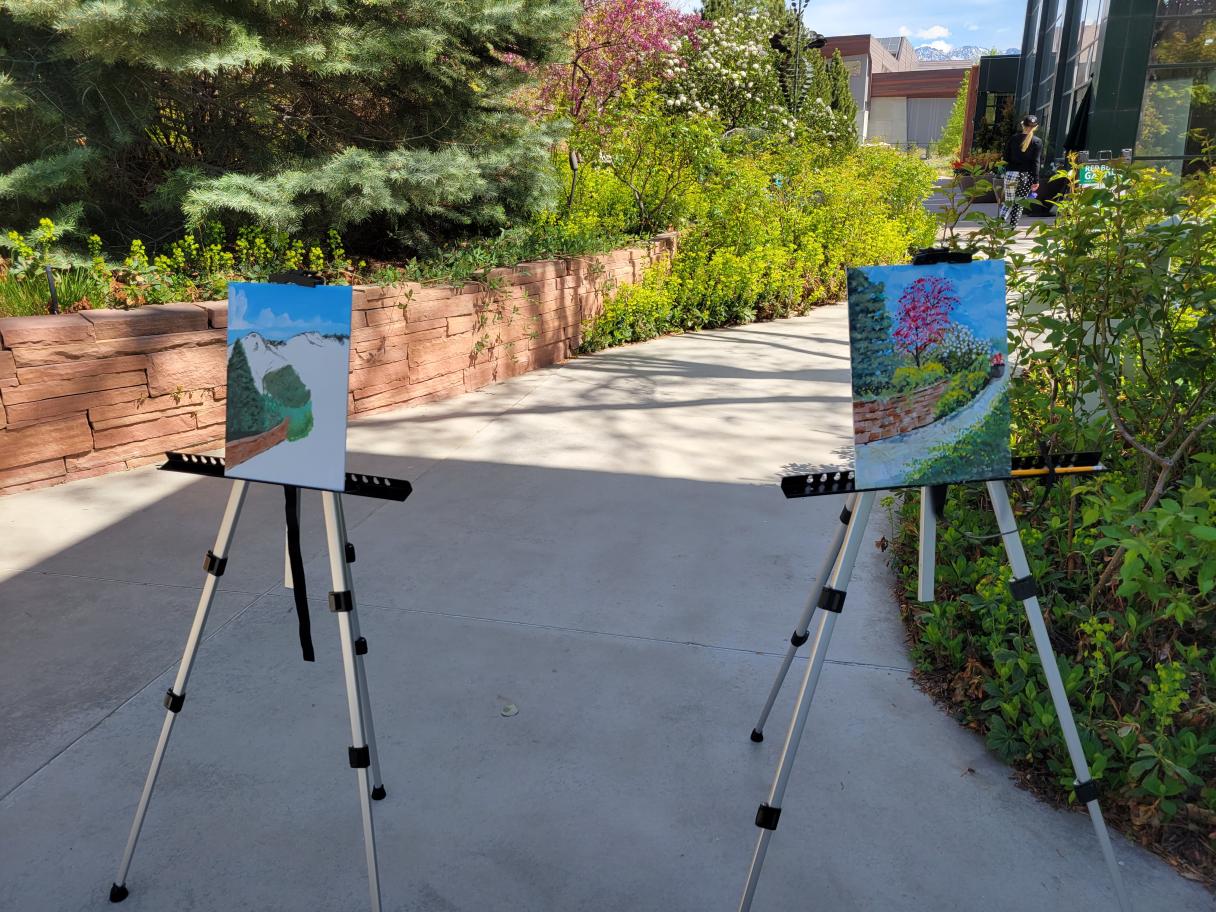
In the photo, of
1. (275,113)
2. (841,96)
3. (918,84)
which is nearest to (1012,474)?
(275,113)

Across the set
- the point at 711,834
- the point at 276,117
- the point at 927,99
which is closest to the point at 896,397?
the point at 711,834

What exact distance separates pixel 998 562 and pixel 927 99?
6396 centimetres

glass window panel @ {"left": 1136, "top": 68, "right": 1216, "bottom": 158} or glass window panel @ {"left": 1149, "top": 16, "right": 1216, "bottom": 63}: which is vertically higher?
glass window panel @ {"left": 1149, "top": 16, "right": 1216, "bottom": 63}

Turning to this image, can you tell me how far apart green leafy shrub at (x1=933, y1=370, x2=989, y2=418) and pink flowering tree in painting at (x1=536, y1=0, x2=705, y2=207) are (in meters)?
7.59

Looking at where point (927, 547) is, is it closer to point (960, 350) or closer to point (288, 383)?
point (960, 350)

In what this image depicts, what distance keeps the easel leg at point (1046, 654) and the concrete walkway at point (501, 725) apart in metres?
0.18

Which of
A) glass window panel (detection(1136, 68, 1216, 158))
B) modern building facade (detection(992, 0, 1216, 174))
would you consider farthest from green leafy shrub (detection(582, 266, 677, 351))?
glass window panel (detection(1136, 68, 1216, 158))

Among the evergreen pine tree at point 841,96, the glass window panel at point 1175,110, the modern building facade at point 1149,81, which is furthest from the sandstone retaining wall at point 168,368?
the glass window panel at point 1175,110

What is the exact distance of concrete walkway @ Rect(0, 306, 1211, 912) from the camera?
227cm

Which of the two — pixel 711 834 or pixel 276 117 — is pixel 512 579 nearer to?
pixel 711 834

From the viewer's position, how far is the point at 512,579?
389cm

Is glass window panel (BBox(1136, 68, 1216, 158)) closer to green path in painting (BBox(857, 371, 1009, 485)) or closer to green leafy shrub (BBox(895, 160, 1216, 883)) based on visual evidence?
green leafy shrub (BBox(895, 160, 1216, 883))

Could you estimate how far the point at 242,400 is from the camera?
2184 mm

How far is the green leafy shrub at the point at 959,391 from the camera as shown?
6.93 ft
